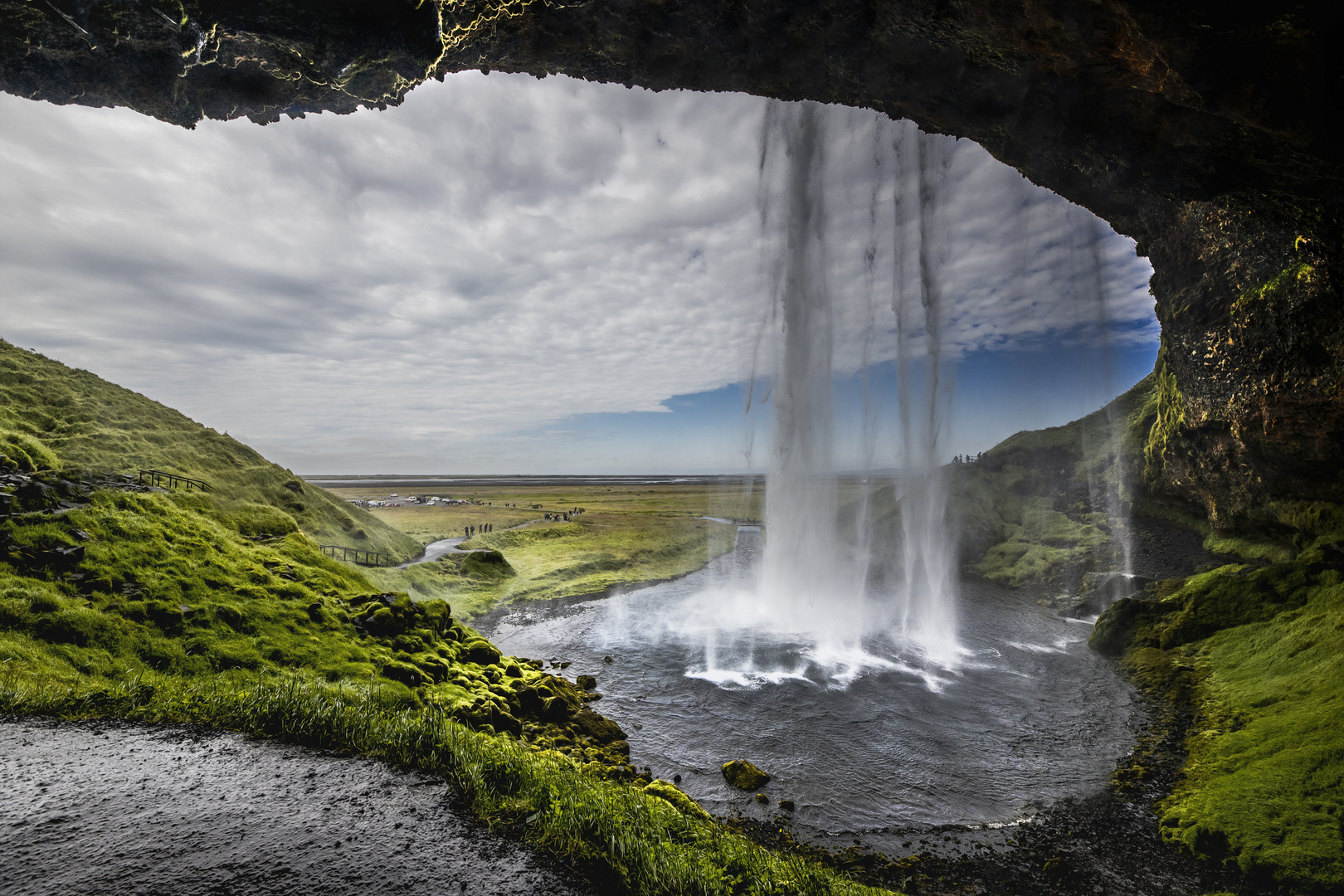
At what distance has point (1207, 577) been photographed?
21.8m

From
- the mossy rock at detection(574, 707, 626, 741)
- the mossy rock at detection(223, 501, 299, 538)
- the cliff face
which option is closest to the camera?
the cliff face

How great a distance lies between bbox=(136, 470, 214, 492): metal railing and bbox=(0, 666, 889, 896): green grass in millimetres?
18100

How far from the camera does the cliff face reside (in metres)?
9.33

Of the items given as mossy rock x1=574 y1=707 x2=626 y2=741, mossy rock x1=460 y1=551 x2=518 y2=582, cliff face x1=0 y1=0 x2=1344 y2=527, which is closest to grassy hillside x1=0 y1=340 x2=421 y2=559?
mossy rock x1=460 y1=551 x2=518 y2=582

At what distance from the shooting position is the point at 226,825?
6.54m

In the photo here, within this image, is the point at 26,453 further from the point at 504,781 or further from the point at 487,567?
the point at 487,567

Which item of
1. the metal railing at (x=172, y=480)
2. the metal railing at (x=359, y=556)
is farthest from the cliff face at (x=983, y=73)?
the metal railing at (x=359, y=556)

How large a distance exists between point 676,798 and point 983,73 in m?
20.3

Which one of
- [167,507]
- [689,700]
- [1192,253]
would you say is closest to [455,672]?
[689,700]

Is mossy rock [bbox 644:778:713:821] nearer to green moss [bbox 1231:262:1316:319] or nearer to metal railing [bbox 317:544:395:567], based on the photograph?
green moss [bbox 1231:262:1316:319]

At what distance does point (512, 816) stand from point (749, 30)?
1792 centimetres

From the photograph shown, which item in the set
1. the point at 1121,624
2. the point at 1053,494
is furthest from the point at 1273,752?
the point at 1053,494

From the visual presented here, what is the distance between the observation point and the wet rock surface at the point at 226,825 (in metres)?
5.71

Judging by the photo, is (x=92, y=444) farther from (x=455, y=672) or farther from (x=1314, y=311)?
(x=1314, y=311)
